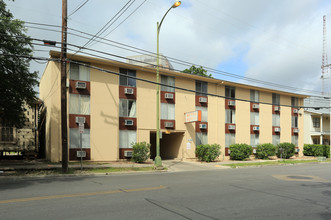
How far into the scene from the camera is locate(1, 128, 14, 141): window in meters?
25.2

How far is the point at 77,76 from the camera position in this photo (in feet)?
65.4

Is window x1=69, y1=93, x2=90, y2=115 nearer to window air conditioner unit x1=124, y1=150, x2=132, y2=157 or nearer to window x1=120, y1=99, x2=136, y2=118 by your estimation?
window x1=120, y1=99, x2=136, y2=118

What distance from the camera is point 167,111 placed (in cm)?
2369

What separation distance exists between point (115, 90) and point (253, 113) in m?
16.3

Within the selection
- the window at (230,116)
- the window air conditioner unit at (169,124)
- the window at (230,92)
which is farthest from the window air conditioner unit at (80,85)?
the window at (230,116)

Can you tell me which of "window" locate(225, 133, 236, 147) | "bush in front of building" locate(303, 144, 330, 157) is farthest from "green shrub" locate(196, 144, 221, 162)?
"bush in front of building" locate(303, 144, 330, 157)

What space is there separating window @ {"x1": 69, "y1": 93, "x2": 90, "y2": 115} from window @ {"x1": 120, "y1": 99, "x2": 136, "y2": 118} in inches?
107

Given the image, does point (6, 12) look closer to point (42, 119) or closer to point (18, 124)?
point (18, 124)

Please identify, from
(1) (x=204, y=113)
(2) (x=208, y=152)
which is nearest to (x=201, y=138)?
(1) (x=204, y=113)

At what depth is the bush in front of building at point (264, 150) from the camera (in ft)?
91.8

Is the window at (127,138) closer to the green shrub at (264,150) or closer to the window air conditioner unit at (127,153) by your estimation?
the window air conditioner unit at (127,153)

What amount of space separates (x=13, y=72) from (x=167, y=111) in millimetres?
12255

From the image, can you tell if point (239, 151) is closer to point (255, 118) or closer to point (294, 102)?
point (255, 118)

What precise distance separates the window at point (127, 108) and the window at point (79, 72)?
11.0ft
